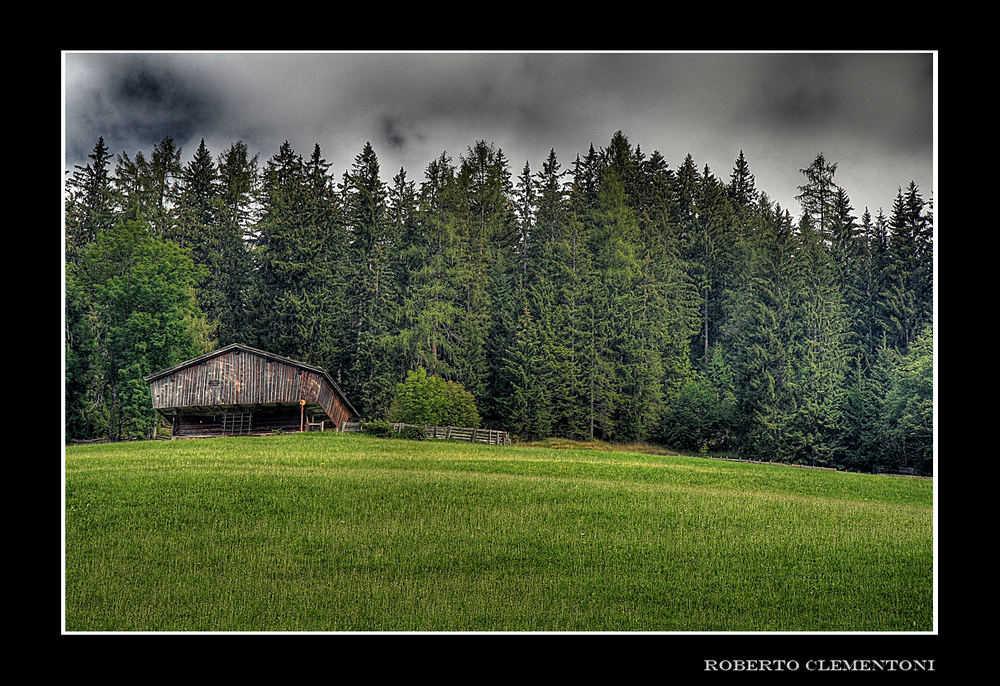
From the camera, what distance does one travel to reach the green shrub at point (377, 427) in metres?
9.92

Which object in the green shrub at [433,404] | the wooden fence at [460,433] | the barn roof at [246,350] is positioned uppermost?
the barn roof at [246,350]

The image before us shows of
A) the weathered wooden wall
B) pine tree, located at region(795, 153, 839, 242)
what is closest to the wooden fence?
the weathered wooden wall

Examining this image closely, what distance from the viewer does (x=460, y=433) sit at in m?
9.70

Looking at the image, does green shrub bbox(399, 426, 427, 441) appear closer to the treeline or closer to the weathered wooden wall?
the treeline

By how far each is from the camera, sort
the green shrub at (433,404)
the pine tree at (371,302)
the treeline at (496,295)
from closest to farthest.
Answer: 1. the treeline at (496,295)
2. the green shrub at (433,404)
3. the pine tree at (371,302)

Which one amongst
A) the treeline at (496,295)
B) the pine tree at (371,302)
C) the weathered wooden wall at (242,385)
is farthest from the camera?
the weathered wooden wall at (242,385)

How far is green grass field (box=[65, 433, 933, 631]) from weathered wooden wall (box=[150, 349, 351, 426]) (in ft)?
2.77

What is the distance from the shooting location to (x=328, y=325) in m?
10.6

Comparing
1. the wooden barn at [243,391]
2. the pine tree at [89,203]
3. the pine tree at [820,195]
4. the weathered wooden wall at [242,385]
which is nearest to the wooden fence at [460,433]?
the wooden barn at [243,391]

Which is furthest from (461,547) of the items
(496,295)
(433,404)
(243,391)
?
(243,391)

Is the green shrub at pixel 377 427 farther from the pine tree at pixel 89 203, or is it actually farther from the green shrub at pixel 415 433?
the pine tree at pixel 89 203

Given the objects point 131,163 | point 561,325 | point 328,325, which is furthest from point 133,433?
point 561,325

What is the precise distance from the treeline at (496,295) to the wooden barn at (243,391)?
20 cm
